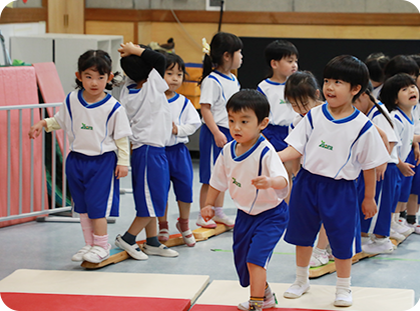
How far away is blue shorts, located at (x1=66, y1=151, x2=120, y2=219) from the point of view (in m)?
2.84

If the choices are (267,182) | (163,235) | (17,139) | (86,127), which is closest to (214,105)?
(163,235)

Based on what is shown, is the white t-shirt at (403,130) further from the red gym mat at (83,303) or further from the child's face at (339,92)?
the red gym mat at (83,303)

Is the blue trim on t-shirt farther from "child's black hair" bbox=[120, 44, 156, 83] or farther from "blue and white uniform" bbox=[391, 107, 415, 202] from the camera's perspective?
"child's black hair" bbox=[120, 44, 156, 83]

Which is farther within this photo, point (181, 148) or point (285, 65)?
point (285, 65)

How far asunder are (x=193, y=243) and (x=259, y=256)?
1.20 metres


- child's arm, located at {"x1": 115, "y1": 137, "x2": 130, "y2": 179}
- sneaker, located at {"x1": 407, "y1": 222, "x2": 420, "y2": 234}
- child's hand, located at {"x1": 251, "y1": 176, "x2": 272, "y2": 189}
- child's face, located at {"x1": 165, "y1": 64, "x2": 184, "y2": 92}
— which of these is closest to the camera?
child's hand, located at {"x1": 251, "y1": 176, "x2": 272, "y2": 189}

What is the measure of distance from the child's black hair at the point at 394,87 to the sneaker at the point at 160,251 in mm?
1577

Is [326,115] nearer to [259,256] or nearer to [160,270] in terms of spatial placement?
[259,256]

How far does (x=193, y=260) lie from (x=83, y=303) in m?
0.82

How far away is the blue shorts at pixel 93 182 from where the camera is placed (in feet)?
9.30

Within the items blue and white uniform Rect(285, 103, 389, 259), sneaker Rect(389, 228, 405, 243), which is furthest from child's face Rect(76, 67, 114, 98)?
sneaker Rect(389, 228, 405, 243)

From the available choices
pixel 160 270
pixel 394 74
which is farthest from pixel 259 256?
pixel 394 74

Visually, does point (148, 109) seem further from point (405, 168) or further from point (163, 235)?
point (405, 168)

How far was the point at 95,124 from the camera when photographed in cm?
281
